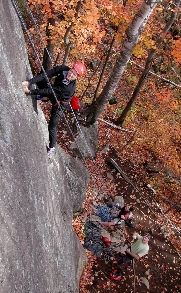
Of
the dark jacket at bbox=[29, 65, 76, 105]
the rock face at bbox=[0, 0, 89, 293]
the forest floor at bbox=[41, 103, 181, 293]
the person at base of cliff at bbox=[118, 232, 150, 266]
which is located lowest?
the forest floor at bbox=[41, 103, 181, 293]

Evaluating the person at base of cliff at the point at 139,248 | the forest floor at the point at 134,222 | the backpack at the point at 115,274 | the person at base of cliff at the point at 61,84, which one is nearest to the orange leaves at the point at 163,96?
the forest floor at the point at 134,222

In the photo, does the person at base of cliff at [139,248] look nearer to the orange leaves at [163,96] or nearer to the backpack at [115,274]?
the backpack at [115,274]

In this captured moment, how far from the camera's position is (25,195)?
5.21 metres

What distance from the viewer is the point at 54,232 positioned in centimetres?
690

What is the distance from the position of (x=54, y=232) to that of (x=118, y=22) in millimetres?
9548

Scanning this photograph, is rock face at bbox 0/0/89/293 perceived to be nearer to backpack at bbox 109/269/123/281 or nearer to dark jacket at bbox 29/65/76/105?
dark jacket at bbox 29/65/76/105

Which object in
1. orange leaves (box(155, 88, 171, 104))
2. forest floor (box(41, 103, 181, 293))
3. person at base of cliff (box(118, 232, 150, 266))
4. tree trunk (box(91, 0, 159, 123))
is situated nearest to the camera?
tree trunk (box(91, 0, 159, 123))

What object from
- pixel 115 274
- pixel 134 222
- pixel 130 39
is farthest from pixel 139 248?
pixel 130 39

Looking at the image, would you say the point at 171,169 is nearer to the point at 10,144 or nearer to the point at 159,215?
the point at 159,215

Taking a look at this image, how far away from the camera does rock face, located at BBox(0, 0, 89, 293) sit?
175 inches

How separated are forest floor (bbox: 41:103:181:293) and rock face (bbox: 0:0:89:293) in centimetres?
269

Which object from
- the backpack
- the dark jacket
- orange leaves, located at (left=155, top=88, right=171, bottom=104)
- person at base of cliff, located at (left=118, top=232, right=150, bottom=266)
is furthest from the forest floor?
the dark jacket

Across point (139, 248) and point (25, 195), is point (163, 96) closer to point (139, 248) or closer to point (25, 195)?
point (139, 248)

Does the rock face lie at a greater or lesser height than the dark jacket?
lesser
